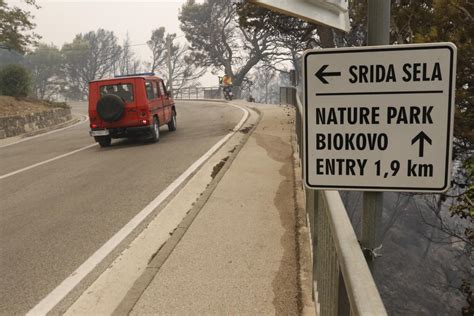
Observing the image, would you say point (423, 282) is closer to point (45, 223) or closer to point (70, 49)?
point (45, 223)

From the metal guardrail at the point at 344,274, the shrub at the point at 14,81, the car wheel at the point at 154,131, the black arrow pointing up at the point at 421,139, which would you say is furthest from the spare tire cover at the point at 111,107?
the shrub at the point at 14,81

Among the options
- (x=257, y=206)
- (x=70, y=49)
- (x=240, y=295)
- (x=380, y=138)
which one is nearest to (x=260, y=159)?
(x=257, y=206)

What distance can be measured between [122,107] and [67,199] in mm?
5199

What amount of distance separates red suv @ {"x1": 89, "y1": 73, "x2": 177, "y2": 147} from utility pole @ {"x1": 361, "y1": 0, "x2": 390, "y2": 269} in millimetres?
11049

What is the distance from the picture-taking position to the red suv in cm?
1232

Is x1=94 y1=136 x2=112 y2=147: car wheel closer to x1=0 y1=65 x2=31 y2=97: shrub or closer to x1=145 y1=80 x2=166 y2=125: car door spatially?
x1=145 y1=80 x2=166 y2=125: car door

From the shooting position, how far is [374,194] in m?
2.01

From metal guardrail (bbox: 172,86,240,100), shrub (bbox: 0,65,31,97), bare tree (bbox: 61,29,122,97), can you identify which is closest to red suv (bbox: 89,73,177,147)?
shrub (bbox: 0,65,31,97)

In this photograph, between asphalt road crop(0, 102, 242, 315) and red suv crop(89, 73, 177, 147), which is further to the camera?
red suv crop(89, 73, 177, 147)

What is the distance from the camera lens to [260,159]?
33.1 feet

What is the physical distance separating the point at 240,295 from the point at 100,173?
20.4 feet

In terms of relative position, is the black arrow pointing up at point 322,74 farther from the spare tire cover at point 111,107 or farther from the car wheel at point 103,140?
the car wheel at point 103,140

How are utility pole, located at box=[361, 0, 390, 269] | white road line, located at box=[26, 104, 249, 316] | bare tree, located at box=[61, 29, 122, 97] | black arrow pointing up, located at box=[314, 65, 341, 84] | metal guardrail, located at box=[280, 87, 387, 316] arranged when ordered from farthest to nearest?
bare tree, located at box=[61, 29, 122, 97] < white road line, located at box=[26, 104, 249, 316] < black arrow pointing up, located at box=[314, 65, 341, 84] < utility pole, located at box=[361, 0, 390, 269] < metal guardrail, located at box=[280, 87, 387, 316]

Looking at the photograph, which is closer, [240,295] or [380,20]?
[380,20]
